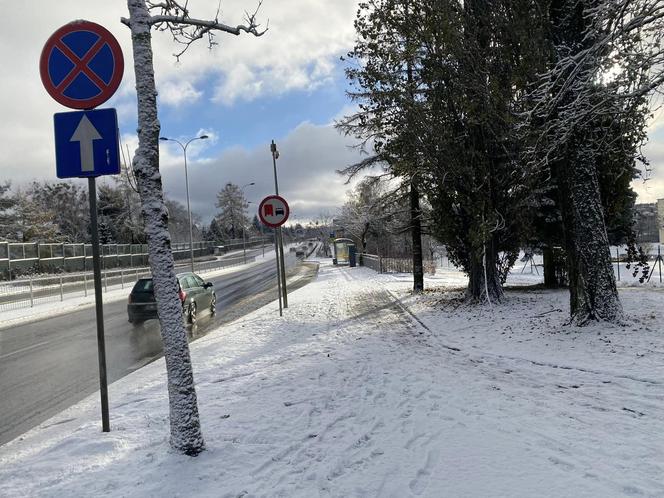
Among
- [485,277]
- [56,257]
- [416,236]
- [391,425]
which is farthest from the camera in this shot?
[56,257]

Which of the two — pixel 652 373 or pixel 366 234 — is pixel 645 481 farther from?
pixel 366 234

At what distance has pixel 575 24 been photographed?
25.7ft

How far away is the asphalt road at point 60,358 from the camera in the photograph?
589 centimetres

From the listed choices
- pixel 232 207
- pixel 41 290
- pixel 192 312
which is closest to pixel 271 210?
pixel 192 312

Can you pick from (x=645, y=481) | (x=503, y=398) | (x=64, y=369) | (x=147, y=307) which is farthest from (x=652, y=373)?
(x=147, y=307)

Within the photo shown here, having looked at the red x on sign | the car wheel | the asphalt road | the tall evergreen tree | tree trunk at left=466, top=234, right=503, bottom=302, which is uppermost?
the tall evergreen tree

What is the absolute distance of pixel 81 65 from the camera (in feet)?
12.7

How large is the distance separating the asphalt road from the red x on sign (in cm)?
373

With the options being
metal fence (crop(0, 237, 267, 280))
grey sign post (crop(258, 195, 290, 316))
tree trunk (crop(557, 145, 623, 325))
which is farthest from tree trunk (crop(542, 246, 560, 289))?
metal fence (crop(0, 237, 267, 280))

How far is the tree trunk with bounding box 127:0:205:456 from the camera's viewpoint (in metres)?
3.50

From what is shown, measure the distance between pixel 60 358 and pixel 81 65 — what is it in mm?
7044

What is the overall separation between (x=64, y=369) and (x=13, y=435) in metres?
3.35

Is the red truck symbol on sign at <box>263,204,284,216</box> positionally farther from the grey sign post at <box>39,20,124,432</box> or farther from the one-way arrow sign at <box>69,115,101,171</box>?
the one-way arrow sign at <box>69,115,101,171</box>

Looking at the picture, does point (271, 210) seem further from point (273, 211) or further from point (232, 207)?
point (232, 207)
